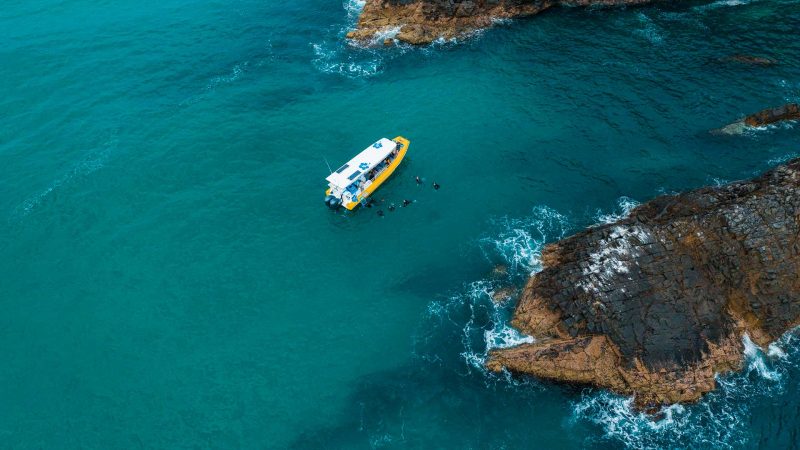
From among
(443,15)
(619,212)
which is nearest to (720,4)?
(443,15)

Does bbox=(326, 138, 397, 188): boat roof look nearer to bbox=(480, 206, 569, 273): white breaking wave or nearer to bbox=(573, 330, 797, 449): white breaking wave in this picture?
bbox=(480, 206, 569, 273): white breaking wave

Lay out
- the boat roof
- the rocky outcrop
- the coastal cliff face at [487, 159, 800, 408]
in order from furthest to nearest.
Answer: the rocky outcrop
the boat roof
the coastal cliff face at [487, 159, 800, 408]

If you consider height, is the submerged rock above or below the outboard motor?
above

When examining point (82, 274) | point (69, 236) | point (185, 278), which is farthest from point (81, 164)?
point (185, 278)

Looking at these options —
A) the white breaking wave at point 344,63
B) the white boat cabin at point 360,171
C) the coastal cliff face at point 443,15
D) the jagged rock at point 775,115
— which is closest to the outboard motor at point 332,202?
the white boat cabin at point 360,171

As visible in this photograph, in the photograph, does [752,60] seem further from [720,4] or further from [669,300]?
[669,300]

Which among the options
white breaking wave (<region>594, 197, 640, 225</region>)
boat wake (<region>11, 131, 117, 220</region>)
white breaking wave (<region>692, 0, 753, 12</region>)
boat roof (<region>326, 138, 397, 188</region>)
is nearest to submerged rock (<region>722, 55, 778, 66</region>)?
white breaking wave (<region>692, 0, 753, 12</region>)

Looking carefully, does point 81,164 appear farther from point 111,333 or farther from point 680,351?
point 680,351
